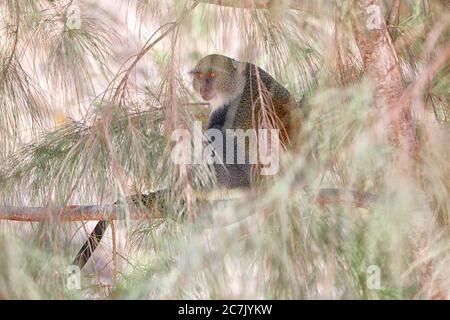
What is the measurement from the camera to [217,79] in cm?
308

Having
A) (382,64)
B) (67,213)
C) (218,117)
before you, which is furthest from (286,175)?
(218,117)

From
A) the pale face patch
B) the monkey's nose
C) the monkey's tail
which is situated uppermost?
the monkey's nose

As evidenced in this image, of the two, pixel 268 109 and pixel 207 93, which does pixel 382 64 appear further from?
pixel 207 93

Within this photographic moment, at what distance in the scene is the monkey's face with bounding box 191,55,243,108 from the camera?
3.04 m

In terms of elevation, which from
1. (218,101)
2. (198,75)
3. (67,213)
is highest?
(198,75)

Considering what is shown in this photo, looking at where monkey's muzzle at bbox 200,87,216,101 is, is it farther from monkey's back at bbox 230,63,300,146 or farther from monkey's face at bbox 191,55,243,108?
monkey's back at bbox 230,63,300,146

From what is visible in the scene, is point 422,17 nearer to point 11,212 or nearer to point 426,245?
point 426,245

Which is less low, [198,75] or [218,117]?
[198,75]

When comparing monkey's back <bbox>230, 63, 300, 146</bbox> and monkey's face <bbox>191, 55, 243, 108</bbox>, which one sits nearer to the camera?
monkey's back <bbox>230, 63, 300, 146</bbox>

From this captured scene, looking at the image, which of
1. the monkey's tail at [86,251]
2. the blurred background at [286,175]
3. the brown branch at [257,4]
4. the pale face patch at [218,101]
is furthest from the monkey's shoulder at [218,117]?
the brown branch at [257,4]

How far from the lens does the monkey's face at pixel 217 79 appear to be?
304 centimetres

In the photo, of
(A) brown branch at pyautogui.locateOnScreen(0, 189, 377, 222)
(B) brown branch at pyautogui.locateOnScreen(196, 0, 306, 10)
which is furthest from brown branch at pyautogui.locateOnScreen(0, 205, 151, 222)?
(B) brown branch at pyautogui.locateOnScreen(196, 0, 306, 10)

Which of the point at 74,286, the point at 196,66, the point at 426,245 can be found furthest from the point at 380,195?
the point at 196,66

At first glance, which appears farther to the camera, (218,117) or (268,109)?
(218,117)
